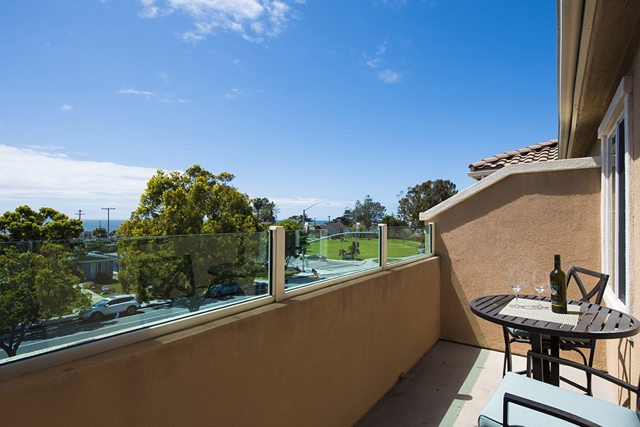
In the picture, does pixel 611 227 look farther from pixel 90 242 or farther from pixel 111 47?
pixel 111 47

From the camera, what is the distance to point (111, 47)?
24.8ft

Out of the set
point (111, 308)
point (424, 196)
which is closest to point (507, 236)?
point (111, 308)

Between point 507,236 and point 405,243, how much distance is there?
150 cm

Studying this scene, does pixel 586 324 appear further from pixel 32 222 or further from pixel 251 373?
pixel 32 222

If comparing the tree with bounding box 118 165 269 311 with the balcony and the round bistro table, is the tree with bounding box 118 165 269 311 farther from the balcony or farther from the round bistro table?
the round bistro table

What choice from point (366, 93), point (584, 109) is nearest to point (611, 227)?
point (584, 109)

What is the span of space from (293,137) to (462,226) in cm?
1774

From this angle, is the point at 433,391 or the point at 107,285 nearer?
the point at 107,285

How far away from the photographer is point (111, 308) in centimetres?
149

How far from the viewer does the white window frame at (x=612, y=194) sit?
2516 millimetres

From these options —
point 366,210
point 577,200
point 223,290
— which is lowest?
point 223,290

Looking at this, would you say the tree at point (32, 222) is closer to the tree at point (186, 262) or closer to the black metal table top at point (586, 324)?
the tree at point (186, 262)

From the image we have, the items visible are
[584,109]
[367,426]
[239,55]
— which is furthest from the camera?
[239,55]

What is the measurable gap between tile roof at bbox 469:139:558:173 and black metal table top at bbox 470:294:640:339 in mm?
4868
